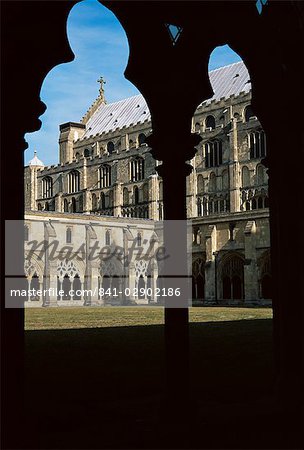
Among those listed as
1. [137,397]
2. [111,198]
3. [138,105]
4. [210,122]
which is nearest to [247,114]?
[210,122]

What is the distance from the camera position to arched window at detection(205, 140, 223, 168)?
55625mm

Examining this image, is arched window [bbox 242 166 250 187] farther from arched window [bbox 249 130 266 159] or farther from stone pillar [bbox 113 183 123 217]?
stone pillar [bbox 113 183 123 217]

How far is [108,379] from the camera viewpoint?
27.2 ft

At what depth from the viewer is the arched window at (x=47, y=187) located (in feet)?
234

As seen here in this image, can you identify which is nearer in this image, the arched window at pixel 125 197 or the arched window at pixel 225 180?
the arched window at pixel 225 180

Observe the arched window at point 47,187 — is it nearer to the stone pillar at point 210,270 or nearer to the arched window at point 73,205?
the arched window at point 73,205

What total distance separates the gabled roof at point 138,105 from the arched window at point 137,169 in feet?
15.8

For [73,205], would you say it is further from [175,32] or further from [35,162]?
[175,32]

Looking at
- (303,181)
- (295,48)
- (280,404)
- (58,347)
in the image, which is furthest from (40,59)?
(58,347)

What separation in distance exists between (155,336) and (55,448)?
424 inches

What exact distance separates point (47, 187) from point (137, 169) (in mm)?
13401

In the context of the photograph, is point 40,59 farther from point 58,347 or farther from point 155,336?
point 155,336

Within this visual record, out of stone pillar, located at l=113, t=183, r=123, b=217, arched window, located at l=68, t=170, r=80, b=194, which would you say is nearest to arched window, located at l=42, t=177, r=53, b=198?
arched window, located at l=68, t=170, r=80, b=194

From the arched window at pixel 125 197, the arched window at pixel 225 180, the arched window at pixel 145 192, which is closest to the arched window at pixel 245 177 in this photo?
the arched window at pixel 225 180
